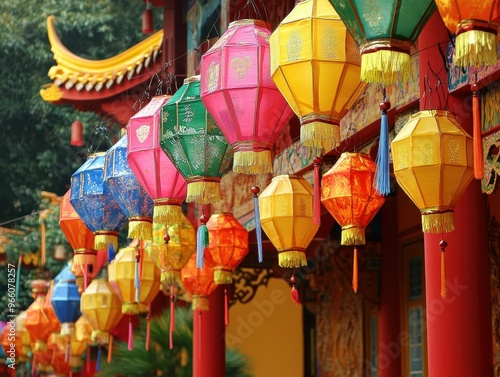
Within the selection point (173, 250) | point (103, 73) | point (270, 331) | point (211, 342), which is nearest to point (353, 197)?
point (173, 250)

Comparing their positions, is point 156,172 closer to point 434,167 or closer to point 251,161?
point 251,161

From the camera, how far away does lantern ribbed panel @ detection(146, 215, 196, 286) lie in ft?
27.5

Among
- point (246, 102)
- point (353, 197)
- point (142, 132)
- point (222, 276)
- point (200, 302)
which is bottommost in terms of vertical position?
point (200, 302)

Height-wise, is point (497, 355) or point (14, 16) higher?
point (14, 16)

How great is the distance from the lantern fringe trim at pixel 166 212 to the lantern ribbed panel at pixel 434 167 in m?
1.81

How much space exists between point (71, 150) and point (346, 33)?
1482 centimetres

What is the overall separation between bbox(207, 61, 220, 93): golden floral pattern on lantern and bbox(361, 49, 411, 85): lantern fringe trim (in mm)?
1548

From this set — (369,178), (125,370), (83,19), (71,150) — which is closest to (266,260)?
(125,370)

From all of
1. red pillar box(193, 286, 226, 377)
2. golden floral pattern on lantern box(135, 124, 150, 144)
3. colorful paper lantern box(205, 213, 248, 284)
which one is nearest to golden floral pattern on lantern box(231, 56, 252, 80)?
golden floral pattern on lantern box(135, 124, 150, 144)

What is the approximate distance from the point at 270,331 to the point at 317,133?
8859 millimetres

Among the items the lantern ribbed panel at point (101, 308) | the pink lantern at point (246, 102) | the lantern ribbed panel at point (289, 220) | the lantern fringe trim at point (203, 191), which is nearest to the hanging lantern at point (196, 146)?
the lantern fringe trim at point (203, 191)

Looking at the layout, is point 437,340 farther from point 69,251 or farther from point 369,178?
point 69,251

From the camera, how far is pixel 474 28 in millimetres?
3914

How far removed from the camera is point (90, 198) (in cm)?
786
